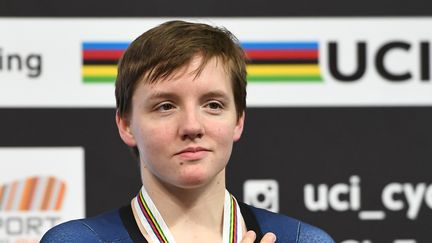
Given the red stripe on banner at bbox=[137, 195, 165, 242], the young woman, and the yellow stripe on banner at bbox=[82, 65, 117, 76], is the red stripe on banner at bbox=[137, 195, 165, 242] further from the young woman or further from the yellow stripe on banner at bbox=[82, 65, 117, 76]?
the yellow stripe on banner at bbox=[82, 65, 117, 76]

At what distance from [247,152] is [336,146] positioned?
0.30 meters

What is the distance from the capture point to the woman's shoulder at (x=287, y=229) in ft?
5.62

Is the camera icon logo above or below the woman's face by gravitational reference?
below

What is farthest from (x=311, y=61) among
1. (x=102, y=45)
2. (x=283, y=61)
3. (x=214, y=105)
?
(x=214, y=105)

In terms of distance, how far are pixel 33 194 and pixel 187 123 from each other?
1511mm

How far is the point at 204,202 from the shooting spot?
163 centimetres

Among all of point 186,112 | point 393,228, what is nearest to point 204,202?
point 186,112

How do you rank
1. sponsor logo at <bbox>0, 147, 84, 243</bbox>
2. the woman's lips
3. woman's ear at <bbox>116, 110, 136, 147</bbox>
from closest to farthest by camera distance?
1. the woman's lips
2. woman's ear at <bbox>116, 110, 136, 147</bbox>
3. sponsor logo at <bbox>0, 147, 84, 243</bbox>

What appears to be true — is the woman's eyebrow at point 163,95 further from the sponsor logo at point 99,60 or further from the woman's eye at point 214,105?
the sponsor logo at point 99,60

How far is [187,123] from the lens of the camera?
151 centimetres

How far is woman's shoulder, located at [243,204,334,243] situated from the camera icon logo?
3.90ft

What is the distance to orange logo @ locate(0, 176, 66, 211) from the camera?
2887 mm

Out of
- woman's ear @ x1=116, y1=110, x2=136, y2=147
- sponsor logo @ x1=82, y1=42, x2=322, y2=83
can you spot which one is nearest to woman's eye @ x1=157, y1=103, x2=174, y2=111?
woman's ear @ x1=116, y1=110, x2=136, y2=147

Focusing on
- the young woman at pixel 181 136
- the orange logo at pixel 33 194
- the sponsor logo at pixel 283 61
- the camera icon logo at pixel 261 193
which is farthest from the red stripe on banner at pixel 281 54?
the young woman at pixel 181 136
